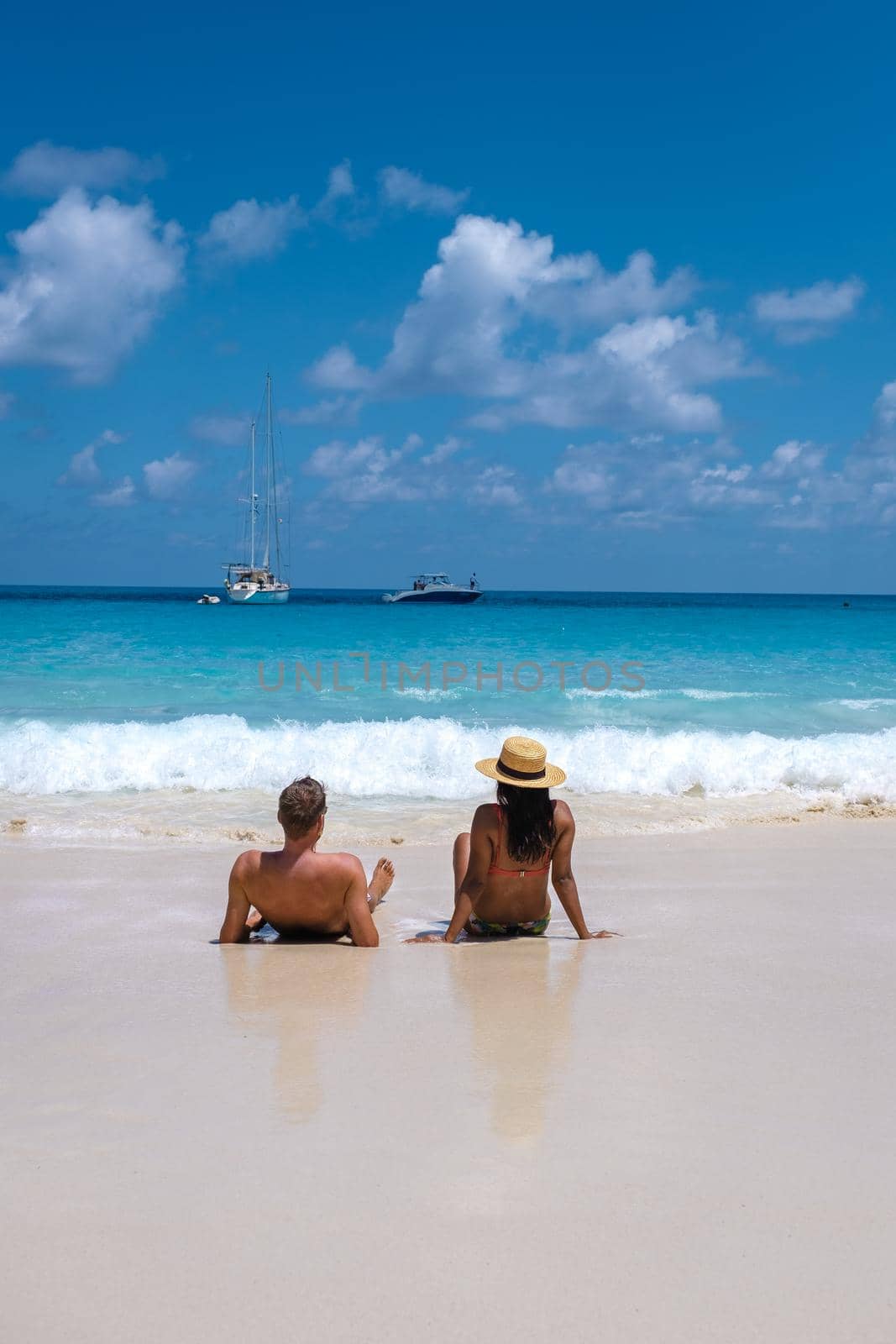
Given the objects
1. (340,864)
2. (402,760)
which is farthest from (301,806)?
(402,760)

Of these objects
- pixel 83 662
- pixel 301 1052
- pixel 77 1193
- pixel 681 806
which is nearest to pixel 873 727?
pixel 681 806

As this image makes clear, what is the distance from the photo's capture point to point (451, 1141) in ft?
9.07

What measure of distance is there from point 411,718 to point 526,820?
10.5m

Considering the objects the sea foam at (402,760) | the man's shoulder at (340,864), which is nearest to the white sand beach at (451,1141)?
the man's shoulder at (340,864)

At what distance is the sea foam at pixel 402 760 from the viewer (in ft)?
34.9

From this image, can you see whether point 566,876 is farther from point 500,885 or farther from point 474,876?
point 474,876

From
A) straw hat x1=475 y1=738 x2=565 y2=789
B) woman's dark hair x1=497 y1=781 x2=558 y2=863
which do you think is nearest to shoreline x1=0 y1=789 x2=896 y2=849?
woman's dark hair x1=497 y1=781 x2=558 y2=863

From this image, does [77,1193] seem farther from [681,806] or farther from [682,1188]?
[681,806]

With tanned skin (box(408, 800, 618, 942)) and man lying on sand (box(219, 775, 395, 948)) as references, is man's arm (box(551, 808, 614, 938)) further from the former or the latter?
man lying on sand (box(219, 775, 395, 948))

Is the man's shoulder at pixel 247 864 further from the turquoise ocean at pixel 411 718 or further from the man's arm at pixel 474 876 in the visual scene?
the turquoise ocean at pixel 411 718

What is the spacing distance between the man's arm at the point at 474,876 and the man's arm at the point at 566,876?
35cm

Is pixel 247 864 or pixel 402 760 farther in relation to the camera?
pixel 402 760

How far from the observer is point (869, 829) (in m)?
8.16

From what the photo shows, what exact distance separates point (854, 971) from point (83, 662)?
70.6 feet
